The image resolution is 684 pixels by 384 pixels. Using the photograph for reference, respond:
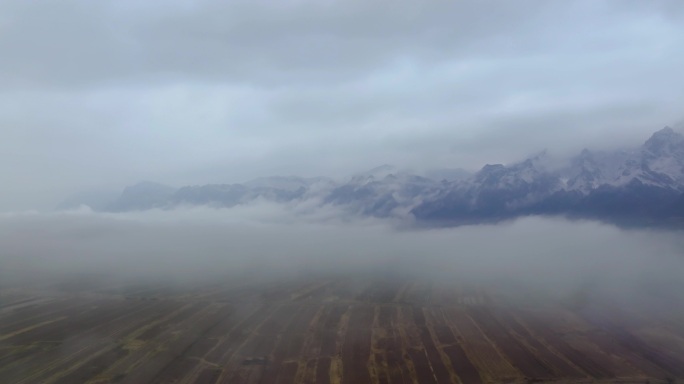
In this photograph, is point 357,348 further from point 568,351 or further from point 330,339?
point 568,351

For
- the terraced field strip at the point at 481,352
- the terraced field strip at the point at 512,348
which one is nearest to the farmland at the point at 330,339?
the terraced field strip at the point at 481,352

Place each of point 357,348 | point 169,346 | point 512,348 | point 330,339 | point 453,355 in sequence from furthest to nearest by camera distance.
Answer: point 330,339 → point 512,348 → point 169,346 → point 357,348 → point 453,355

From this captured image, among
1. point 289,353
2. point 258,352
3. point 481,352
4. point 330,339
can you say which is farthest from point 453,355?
point 258,352

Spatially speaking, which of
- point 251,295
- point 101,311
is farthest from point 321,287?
point 101,311

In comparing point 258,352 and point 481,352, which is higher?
point 258,352

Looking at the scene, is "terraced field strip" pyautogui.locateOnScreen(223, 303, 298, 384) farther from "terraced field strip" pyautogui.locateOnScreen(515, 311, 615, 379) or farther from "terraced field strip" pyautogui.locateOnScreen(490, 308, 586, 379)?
"terraced field strip" pyautogui.locateOnScreen(515, 311, 615, 379)

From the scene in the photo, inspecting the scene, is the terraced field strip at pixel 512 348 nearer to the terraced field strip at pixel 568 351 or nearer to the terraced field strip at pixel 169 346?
the terraced field strip at pixel 568 351

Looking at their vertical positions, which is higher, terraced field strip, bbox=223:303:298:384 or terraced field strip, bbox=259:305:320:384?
terraced field strip, bbox=223:303:298:384

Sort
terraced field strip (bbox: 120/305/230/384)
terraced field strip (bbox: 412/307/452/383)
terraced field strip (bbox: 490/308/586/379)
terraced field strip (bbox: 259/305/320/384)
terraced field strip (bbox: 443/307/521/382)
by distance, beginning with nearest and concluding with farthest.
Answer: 1. terraced field strip (bbox: 259/305/320/384)
2. terraced field strip (bbox: 412/307/452/383)
3. terraced field strip (bbox: 120/305/230/384)
4. terraced field strip (bbox: 443/307/521/382)
5. terraced field strip (bbox: 490/308/586/379)

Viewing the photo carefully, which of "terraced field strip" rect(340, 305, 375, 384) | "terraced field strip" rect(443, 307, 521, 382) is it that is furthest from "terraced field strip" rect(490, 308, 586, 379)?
"terraced field strip" rect(340, 305, 375, 384)
